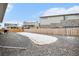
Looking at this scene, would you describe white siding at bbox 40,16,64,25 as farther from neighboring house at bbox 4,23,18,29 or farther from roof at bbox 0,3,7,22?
roof at bbox 0,3,7,22

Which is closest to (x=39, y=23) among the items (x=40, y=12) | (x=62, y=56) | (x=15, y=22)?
(x=40, y=12)

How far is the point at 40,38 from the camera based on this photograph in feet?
9.76

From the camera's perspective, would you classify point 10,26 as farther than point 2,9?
Yes

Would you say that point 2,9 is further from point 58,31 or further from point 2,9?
point 58,31

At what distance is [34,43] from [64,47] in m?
0.46

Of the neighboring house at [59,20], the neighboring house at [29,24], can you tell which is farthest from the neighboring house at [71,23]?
Answer: the neighboring house at [29,24]

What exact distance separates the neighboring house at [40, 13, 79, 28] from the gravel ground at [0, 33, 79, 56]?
0.22m

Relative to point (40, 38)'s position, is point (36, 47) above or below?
below

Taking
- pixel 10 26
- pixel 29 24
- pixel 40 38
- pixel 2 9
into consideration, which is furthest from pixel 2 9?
pixel 40 38

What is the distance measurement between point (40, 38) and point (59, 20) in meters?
0.41

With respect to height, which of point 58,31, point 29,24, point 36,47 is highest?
point 29,24

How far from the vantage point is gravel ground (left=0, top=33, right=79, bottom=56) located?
291cm

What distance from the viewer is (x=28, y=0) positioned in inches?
114

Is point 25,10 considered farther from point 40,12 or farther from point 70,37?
point 70,37
